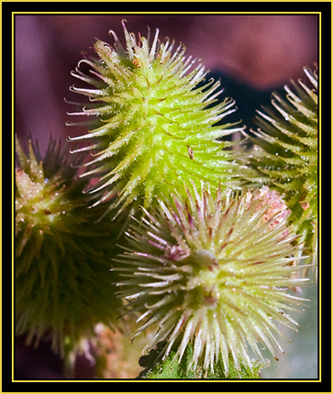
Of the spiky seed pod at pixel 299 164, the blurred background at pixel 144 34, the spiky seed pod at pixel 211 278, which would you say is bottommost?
the spiky seed pod at pixel 211 278

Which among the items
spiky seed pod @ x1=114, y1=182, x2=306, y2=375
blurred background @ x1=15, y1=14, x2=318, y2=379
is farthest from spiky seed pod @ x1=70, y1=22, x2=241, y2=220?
blurred background @ x1=15, y1=14, x2=318, y2=379

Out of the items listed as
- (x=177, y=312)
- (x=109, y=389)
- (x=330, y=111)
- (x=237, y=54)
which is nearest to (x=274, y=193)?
(x=330, y=111)

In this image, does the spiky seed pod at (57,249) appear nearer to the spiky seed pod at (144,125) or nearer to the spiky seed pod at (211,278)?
the spiky seed pod at (144,125)

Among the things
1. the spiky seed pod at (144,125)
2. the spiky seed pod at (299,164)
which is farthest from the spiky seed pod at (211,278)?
the spiky seed pod at (299,164)

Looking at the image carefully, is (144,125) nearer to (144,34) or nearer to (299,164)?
(299,164)

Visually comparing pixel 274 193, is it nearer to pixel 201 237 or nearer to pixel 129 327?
pixel 201 237

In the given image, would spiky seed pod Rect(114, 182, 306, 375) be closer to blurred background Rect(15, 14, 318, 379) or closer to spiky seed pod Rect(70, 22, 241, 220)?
spiky seed pod Rect(70, 22, 241, 220)
